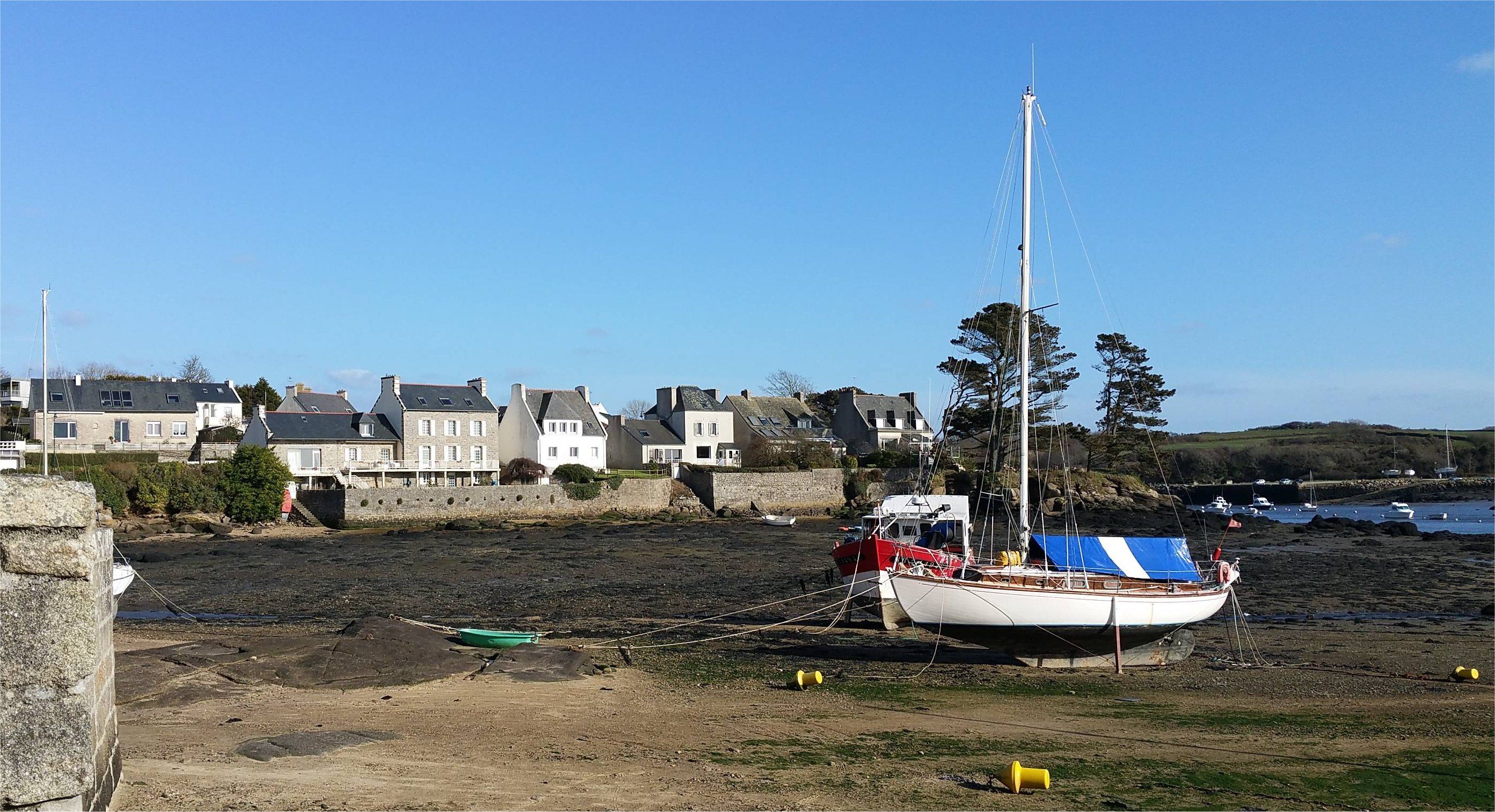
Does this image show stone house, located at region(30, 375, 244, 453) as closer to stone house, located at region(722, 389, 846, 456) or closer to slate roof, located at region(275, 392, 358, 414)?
slate roof, located at region(275, 392, 358, 414)

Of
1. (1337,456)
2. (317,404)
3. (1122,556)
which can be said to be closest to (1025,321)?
(1122,556)

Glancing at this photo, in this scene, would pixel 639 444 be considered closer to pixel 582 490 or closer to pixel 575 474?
pixel 575 474

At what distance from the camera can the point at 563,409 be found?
251 ft

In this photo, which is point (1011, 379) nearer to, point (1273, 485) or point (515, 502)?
point (515, 502)

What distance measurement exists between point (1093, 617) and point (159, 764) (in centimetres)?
1475

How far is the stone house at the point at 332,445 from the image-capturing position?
62375 millimetres

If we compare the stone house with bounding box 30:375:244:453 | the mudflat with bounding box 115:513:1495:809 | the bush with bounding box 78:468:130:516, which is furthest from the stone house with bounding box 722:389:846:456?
the mudflat with bounding box 115:513:1495:809

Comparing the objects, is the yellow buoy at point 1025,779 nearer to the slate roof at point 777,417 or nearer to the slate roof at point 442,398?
the slate roof at point 442,398

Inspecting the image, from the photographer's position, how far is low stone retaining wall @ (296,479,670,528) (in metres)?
57.7

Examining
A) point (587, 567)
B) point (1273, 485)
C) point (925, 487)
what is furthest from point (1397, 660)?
point (1273, 485)

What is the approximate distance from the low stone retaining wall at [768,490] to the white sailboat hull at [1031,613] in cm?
5027

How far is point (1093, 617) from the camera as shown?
19.2 m

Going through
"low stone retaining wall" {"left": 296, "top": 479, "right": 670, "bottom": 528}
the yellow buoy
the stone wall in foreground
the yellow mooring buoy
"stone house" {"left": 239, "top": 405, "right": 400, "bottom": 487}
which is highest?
"stone house" {"left": 239, "top": 405, "right": 400, "bottom": 487}

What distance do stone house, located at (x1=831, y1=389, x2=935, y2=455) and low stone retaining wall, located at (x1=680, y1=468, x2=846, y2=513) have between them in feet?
54.6
